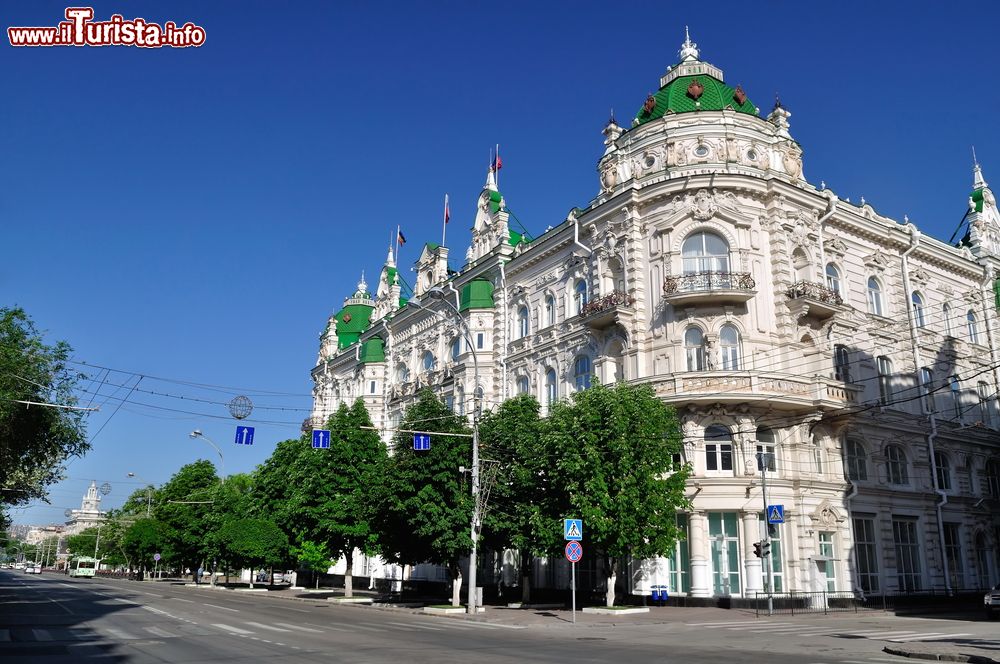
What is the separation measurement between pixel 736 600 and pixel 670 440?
699 cm

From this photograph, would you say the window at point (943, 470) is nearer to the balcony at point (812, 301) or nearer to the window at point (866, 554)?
the window at point (866, 554)

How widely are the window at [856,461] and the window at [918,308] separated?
997cm

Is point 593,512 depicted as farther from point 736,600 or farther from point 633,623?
point 736,600

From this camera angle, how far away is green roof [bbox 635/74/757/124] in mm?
39281

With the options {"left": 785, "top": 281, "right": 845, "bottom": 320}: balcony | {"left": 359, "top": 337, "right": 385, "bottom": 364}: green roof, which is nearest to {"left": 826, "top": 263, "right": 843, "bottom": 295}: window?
{"left": 785, "top": 281, "right": 845, "bottom": 320}: balcony

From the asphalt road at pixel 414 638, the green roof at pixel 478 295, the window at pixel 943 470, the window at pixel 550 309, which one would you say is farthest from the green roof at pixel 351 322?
the window at pixel 943 470

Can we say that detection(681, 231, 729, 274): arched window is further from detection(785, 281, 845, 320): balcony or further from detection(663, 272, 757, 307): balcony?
detection(785, 281, 845, 320): balcony

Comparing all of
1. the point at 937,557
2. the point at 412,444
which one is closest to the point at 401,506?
the point at 412,444

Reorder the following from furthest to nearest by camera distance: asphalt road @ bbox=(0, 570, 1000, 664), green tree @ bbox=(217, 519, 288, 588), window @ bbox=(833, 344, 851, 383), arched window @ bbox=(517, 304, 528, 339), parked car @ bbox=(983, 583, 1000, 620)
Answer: green tree @ bbox=(217, 519, 288, 588), arched window @ bbox=(517, 304, 528, 339), window @ bbox=(833, 344, 851, 383), parked car @ bbox=(983, 583, 1000, 620), asphalt road @ bbox=(0, 570, 1000, 664)

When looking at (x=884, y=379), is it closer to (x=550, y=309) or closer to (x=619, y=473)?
(x=550, y=309)

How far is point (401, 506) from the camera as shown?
110 feet

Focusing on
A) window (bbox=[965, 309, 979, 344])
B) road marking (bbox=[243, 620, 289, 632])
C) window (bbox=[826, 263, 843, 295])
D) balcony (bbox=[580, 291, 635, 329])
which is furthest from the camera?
window (bbox=[965, 309, 979, 344])

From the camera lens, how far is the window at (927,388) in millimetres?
41906

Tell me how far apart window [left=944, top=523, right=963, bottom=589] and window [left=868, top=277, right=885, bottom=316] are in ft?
38.4
